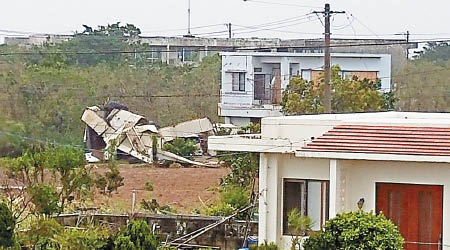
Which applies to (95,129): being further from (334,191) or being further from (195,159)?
(334,191)

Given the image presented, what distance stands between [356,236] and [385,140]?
1.92 m

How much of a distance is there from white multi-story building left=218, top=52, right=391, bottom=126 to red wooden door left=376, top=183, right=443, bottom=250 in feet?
67.7

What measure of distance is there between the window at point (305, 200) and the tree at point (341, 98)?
12710 millimetres

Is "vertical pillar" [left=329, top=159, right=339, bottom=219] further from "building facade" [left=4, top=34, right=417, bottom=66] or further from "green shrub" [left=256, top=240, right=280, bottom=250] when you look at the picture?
"building facade" [left=4, top=34, right=417, bottom=66]

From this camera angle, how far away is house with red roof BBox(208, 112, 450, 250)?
12.3 metres

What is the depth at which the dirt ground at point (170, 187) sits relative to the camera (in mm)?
21336

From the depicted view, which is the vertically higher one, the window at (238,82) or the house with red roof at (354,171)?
the window at (238,82)

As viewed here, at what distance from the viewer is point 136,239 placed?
11.1 m

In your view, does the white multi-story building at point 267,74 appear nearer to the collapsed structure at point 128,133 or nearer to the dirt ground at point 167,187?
the collapsed structure at point 128,133

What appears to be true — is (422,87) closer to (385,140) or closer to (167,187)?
(167,187)

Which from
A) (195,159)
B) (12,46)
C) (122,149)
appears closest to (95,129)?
(122,149)

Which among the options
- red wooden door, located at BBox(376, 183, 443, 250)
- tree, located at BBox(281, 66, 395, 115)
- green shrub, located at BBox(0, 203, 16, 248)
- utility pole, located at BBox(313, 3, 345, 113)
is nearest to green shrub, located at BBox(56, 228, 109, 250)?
green shrub, located at BBox(0, 203, 16, 248)

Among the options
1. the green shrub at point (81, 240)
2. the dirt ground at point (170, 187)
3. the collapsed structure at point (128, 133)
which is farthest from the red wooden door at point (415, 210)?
the collapsed structure at point (128, 133)

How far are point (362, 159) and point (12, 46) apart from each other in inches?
1329
